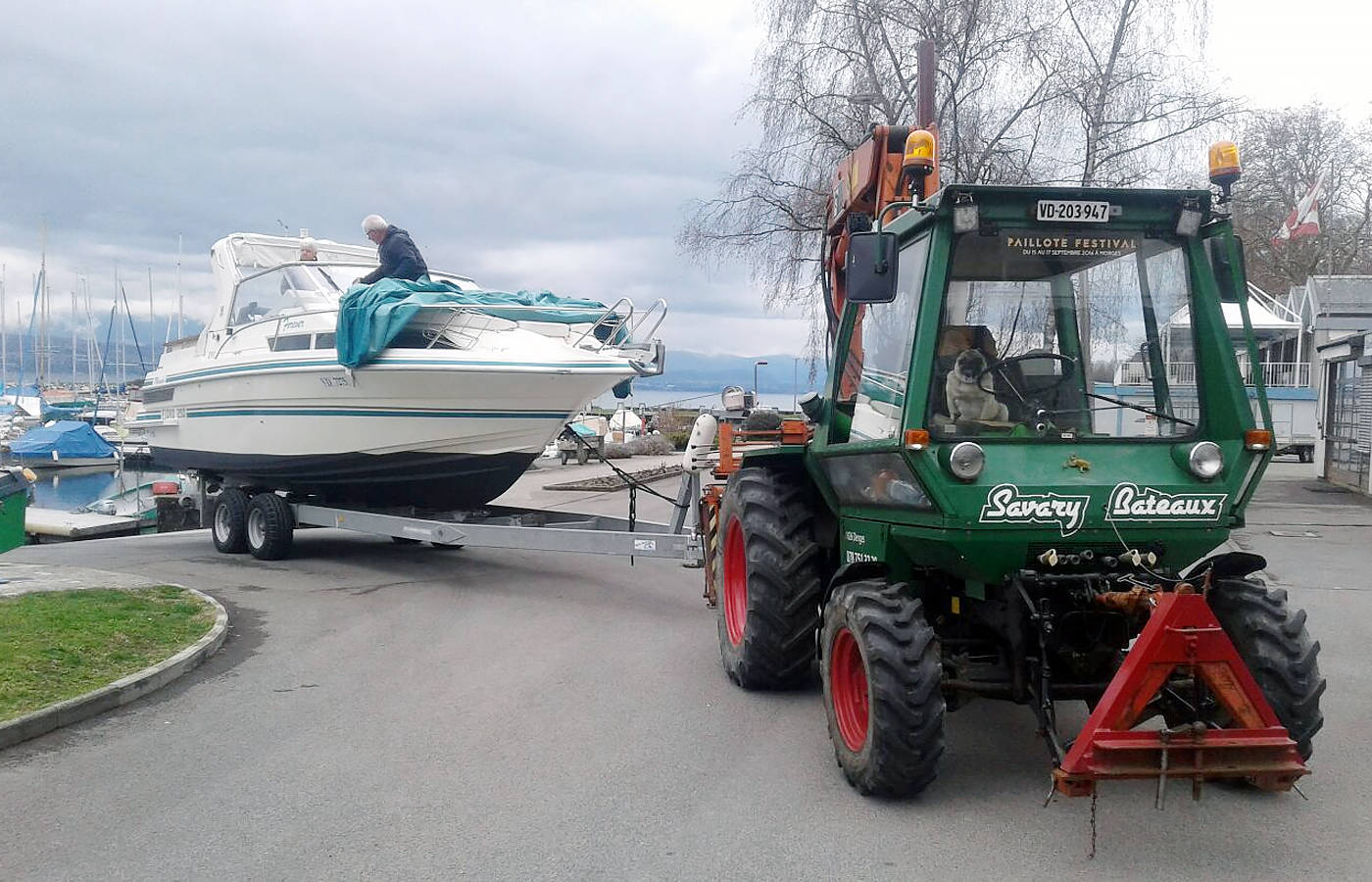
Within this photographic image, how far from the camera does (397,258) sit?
12.4m

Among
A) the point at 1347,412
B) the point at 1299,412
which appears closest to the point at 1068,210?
the point at 1347,412

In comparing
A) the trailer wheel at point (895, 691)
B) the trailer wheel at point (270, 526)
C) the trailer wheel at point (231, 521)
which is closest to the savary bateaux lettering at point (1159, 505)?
the trailer wheel at point (895, 691)

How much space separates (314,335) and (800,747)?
8.42m

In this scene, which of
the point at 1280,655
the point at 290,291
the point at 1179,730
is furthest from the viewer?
the point at 290,291

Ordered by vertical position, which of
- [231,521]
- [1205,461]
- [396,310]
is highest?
[396,310]

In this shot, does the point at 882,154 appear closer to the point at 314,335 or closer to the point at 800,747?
the point at 800,747

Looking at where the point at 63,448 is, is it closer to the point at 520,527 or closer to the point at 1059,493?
the point at 520,527

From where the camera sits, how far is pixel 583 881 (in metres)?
4.48

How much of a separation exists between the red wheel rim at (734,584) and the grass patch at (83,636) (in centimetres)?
402

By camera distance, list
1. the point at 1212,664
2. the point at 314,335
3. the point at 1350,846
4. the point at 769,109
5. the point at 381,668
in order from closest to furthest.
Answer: the point at 1212,664 < the point at 1350,846 < the point at 381,668 < the point at 314,335 < the point at 769,109

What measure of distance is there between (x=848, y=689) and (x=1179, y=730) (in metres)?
1.70

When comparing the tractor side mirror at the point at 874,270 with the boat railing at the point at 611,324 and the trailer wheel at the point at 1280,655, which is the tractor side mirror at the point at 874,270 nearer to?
the trailer wheel at the point at 1280,655

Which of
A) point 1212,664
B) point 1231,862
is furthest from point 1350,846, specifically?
point 1212,664

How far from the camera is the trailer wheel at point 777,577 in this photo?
22.4 feet
